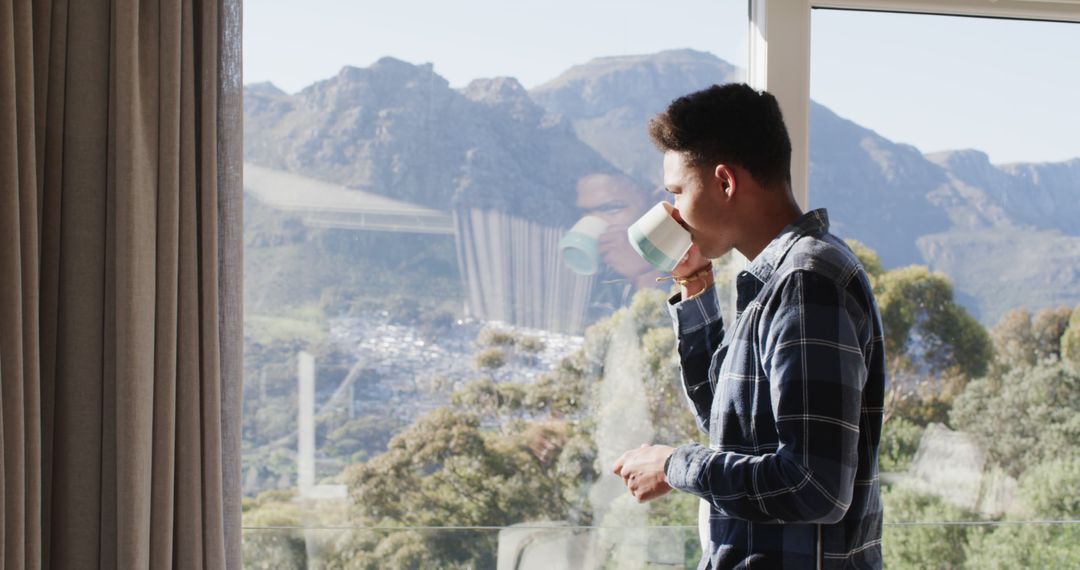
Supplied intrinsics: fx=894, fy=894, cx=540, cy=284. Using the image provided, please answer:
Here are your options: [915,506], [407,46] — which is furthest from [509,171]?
[915,506]

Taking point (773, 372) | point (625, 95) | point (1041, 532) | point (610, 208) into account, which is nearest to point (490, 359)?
point (610, 208)

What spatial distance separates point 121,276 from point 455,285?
2.11ft

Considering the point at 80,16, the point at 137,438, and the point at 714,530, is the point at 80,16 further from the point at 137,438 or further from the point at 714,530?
the point at 714,530

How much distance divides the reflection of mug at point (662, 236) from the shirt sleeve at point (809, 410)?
0.38 metres

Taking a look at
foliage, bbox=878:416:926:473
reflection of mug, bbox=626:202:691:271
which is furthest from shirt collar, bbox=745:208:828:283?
foliage, bbox=878:416:926:473

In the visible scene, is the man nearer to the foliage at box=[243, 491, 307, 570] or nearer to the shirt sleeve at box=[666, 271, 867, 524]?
the shirt sleeve at box=[666, 271, 867, 524]

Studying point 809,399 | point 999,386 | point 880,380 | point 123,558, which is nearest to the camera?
point 809,399

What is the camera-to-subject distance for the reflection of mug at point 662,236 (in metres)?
1.46

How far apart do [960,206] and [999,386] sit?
407mm

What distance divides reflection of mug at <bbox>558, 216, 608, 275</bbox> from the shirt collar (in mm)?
684

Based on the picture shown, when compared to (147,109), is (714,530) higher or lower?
lower

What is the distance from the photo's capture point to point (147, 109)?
1.53 metres

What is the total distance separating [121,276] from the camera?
1.47 m

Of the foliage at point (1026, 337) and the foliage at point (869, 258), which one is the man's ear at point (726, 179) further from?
the foliage at point (1026, 337)
